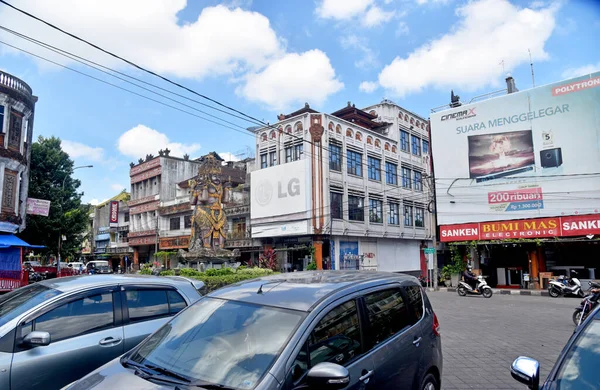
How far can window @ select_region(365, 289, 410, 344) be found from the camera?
3717 millimetres

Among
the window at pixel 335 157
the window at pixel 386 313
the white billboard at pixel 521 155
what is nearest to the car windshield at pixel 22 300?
the window at pixel 386 313

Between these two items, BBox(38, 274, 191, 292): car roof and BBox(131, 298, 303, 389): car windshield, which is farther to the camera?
BBox(38, 274, 191, 292): car roof

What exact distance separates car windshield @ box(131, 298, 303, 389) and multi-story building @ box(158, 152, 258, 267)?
1288 inches

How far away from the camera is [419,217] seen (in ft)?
140

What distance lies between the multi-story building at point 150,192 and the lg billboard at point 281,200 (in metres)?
14.4

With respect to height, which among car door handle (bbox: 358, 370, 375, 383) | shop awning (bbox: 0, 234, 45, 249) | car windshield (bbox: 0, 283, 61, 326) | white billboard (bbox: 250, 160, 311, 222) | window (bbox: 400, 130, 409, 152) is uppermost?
window (bbox: 400, 130, 409, 152)

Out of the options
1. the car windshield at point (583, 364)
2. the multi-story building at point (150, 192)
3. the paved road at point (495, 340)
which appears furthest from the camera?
the multi-story building at point (150, 192)

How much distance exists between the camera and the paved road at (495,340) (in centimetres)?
651

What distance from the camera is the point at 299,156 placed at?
33.7 meters

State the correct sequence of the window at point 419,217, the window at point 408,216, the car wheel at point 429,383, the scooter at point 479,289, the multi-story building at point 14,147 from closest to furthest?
the car wheel at point 429,383
the scooter at point 479,289
the multi-story building at point 14,147
the window at point 408,216
the window at point 419,217

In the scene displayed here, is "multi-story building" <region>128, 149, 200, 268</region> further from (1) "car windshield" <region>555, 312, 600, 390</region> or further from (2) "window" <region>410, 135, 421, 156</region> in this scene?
(1) "car windshield" <region>555, 312, 600, 390</region>

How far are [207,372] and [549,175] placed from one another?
2883 cm

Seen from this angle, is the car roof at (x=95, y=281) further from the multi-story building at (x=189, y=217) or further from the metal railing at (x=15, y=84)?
the multi-story building at (x=189, y=217)

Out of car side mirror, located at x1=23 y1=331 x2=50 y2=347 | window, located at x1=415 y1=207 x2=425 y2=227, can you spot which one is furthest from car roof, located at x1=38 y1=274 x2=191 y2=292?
window, located at x1=415 y1=207 x2=425 y2=227
